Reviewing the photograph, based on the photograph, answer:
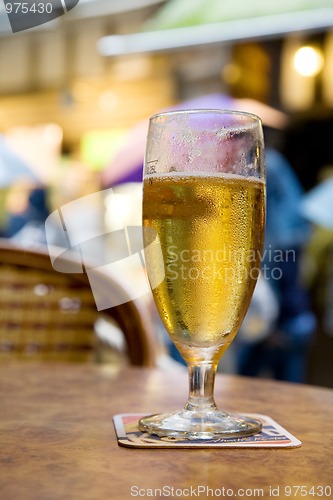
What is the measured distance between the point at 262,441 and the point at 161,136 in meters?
0.25

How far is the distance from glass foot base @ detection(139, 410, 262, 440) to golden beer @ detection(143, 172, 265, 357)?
2.1 inches

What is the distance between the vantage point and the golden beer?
556mm

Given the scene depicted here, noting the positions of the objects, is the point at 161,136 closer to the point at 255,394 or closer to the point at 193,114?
the point at 193,114

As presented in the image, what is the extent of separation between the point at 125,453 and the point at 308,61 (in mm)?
4647

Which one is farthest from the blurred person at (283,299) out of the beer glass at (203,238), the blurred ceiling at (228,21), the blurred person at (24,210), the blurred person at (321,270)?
the beer glass at (203,238)

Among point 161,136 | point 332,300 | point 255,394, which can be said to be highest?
point 161,136

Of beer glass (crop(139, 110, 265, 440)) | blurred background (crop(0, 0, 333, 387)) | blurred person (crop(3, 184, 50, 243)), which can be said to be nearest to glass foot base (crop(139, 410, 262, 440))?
beer glass (crop(139, 110, 265, 440))

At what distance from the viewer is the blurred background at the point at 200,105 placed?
358cm

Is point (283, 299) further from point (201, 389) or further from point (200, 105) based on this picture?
point (201, 389)

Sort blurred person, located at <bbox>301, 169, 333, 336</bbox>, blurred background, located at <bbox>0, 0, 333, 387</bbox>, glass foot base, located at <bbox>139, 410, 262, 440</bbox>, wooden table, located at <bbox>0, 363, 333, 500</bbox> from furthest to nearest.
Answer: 1. blurred person, located at <bbox>301, 169, 333, 336</bbox>
2. blurred background, located at <bbox>0, 0, 333, 387</bbox>
3. glass foot base, located at <bbox>139, 410, 262, 440</bbox>
4. wooden table, located at <bbox>0, 363, 333, 500</bbox>

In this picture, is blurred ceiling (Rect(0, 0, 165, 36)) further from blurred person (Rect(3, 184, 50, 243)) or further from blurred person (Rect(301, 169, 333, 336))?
blurred person (Rect(301, 169, 333, 336))

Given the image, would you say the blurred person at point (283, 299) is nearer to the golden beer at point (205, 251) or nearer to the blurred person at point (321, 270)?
the blurred person at point (321, 270)

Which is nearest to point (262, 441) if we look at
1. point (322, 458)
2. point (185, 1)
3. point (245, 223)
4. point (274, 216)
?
point (322, 458)

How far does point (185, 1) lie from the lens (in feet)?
12.0
